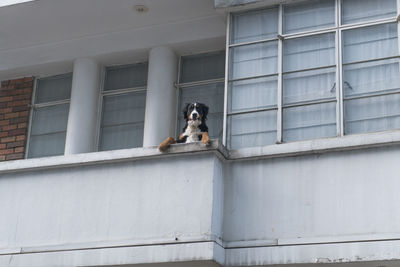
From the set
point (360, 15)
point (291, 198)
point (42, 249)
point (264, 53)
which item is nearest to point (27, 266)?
point (42, 249)

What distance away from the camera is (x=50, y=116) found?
12.1 metres

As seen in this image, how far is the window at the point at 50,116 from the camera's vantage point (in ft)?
39.1

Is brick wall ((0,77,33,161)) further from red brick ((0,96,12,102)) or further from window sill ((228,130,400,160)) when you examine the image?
window sill ((228,130,400,160))

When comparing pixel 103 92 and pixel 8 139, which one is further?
pixel 8 139

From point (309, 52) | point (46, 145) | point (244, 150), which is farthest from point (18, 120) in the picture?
point (309, 52)

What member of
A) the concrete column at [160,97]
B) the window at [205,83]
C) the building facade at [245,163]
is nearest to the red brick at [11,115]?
the building facade at [245,163]

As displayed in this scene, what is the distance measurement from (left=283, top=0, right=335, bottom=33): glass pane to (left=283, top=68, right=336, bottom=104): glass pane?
1.92ft

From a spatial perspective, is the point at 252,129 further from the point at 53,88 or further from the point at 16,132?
the point at 16,132

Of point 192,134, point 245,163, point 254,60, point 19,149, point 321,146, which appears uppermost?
point 254,60

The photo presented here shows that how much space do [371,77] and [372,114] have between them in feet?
1.53

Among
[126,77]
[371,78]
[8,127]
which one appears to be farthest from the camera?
[8,127]

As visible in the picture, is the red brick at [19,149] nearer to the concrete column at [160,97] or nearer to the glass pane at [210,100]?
the concrete column at [160,97]

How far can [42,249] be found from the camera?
909 centimetres

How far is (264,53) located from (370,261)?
294 cm
